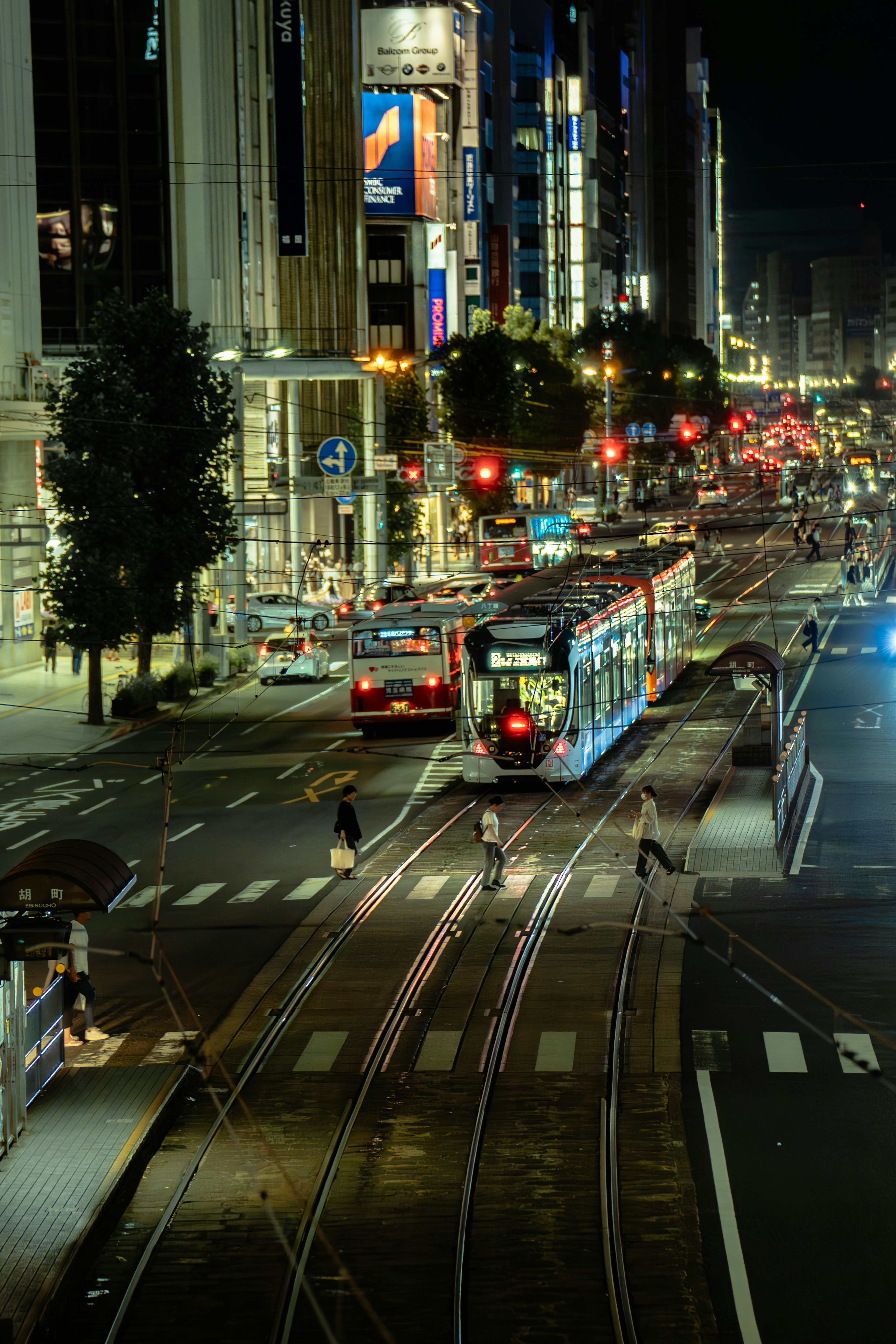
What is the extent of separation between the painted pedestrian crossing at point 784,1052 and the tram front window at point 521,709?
1544cm

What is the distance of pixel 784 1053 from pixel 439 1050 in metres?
Result: 3.63

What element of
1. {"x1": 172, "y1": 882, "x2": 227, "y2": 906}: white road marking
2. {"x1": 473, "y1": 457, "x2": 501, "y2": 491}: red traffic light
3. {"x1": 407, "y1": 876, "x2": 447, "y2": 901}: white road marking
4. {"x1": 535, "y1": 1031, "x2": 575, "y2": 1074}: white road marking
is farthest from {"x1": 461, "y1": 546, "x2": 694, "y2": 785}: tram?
{"x1": 473, "y1": 457, "x2": 501, "y2": 491}: red traffic light

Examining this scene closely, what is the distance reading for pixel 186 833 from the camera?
1242 inches

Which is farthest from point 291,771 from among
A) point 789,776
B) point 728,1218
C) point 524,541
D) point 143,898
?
point 524,541

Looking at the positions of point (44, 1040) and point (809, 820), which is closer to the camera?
point (44, 1040)

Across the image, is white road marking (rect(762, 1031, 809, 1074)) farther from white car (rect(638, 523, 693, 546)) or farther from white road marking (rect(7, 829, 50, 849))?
white car (rect(638, 523, 693, 546))

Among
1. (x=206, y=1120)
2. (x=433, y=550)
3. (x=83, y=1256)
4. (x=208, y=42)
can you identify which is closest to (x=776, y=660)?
(x=206, y=1120)

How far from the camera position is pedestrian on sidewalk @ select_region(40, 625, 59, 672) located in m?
48.6

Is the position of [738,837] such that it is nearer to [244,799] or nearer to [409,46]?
[244,799]

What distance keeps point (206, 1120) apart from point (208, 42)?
55.8m

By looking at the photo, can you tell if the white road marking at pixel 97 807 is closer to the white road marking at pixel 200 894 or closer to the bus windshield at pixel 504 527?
the white road marking at pixel 200 894

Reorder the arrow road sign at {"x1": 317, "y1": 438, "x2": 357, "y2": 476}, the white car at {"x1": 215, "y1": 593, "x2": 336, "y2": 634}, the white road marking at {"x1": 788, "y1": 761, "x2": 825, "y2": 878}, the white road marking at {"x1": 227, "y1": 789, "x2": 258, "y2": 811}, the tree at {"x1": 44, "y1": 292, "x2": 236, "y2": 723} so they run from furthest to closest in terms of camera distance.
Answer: the white car at {"x1": 215, "y1": 593, "x2": 336, "y2": 634} < the arrow road sign at {"x1": 317, "y1": 438, "x2": 357, "y2": 476} < the tree at {"x1": 44, "y1": 292, "x2": 236, "y2": 723} < the white road marking at {"x1": 227, "y1": 789, "x2": 258, "y2": 811} < the white road marking at {"x1": 788, "y1": 761, "x2": 825, "y2": 878}

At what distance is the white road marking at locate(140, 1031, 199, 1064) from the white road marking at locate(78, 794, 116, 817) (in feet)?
48.9

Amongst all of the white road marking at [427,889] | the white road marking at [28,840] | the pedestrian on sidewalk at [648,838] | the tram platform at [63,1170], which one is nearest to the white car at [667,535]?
the white road marking at [28,840]
